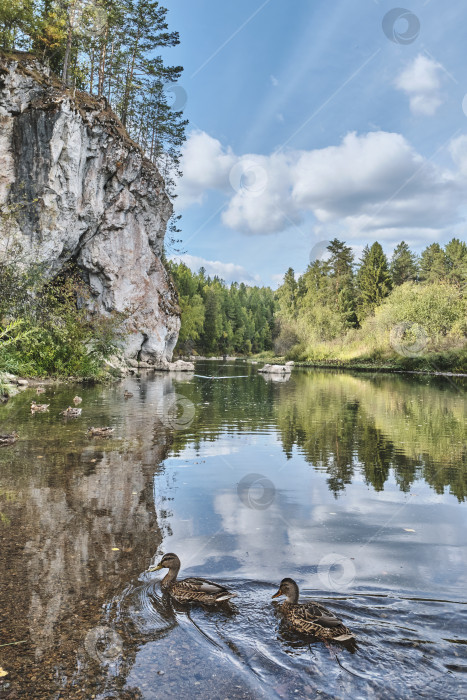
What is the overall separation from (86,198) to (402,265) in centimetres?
6904

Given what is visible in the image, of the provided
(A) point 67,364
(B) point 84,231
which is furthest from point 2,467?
(B) point 84,231

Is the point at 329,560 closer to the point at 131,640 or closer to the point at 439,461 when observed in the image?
the point at 131,640

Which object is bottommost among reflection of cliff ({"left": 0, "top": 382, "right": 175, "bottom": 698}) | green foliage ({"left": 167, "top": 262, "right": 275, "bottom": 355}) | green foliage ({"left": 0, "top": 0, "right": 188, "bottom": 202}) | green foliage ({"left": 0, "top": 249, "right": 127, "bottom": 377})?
reflection of cliff ({"left": 0, "top": 382, "right": 175, "bottom": 698})

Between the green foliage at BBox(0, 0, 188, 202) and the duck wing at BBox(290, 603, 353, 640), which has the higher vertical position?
the green foliage at BBox(0, 0, 188, 202)

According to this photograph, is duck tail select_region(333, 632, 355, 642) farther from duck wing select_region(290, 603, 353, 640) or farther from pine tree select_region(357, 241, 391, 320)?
pine tree select_region(357, 241, 391, 320)

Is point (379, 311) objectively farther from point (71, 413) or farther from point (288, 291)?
point (71, 413)

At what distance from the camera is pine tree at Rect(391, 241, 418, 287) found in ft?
296

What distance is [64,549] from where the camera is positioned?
5.59m

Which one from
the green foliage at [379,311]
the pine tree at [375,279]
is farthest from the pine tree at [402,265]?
the pine tree at [375,279]

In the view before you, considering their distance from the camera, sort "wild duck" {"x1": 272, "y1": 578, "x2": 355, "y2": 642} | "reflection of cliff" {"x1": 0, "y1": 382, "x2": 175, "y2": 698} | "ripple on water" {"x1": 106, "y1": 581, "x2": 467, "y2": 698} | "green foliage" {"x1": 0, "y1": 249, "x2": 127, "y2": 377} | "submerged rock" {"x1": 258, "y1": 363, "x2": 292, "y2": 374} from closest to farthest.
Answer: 1. "ripple on water" {"x1": 106, "y1": 581, "x2": 467, "y2": 698}
2. "reflection of cliff" {"x1": 0, "y1": 382, "x2": 175, "y2": 698}
3. "wild duck" {"x1": 272, "y1": 578, "x2": 355, "y2": 642}
4. "green foliage" {"x1": 0, "y1": 249, "x2": 127, "y2": 377}
5. "submerged rock" {"x1": 258, "y1": 363, "x2": 292, "y2": 374}

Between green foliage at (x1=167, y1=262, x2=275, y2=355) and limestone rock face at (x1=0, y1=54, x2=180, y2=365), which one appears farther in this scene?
green foliage at (x1=167, y1=262, x2=275, y2=355)

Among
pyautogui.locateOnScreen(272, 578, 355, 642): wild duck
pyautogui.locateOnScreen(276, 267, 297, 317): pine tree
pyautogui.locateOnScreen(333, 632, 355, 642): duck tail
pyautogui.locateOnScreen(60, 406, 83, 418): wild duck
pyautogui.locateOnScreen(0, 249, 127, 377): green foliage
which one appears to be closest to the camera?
pyautogui.locateOnScreen(333, 632, 355, 642): duck tail

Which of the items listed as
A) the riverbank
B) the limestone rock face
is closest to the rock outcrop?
the limestone rock face

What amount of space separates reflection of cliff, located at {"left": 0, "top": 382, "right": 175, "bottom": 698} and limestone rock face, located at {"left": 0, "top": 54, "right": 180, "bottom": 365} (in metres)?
17.9
